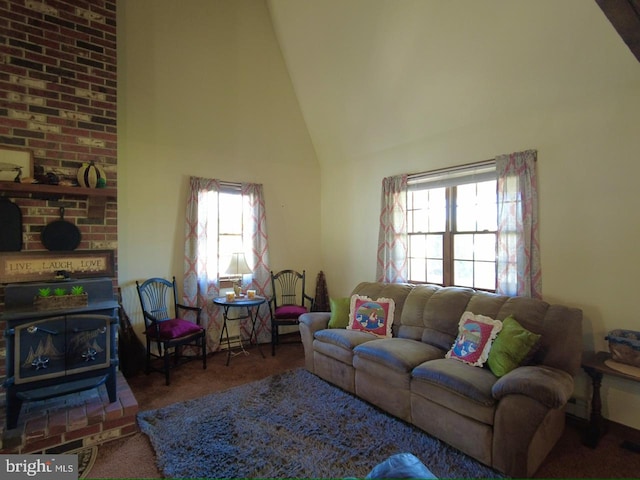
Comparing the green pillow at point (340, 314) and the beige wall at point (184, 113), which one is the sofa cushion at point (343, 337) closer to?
the green pillow at point (340, 314)

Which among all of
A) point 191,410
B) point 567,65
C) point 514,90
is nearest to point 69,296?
point 191,410

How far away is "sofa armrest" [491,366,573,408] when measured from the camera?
1860mm

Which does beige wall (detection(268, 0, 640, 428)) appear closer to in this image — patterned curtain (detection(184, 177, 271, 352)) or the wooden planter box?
patterned curtain (detection(184, 177, 271, 352))

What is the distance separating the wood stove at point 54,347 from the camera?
7.29ft

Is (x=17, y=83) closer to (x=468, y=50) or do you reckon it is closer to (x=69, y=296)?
(x=69, y=296)

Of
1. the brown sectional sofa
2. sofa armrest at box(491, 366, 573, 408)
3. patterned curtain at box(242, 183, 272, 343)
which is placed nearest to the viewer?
sofa armrest at box(491, 366, 573, 408)

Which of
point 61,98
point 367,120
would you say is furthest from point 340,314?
point 61,98

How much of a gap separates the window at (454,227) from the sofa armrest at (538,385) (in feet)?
4.03

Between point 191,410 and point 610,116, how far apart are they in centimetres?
403

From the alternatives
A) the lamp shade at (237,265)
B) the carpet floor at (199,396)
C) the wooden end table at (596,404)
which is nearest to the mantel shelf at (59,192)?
the lamp shade at (237,265)

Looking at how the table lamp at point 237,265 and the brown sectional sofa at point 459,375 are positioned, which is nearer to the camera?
the brown sectional sofa at point 459,375

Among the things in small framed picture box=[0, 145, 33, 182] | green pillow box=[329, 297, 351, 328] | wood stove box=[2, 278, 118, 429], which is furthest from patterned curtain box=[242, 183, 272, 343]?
small framed picture box=[0, 145, 33, 182]

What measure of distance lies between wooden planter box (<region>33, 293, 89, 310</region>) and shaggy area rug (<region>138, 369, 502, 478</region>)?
40.7 inches

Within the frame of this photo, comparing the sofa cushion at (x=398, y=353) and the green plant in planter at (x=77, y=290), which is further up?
the green plant in planter at (x=77, y=290)
